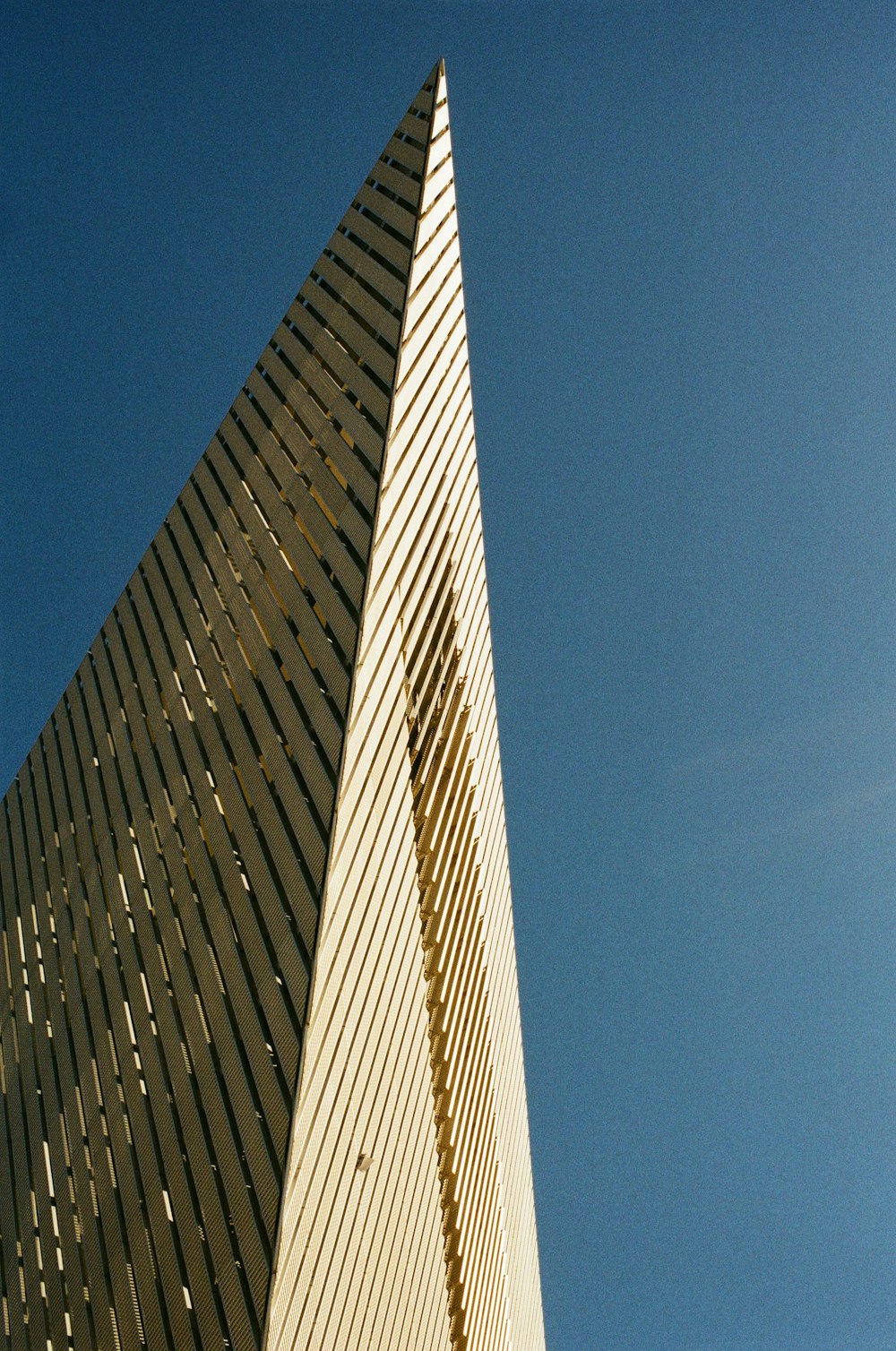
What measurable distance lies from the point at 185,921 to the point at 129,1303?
481 centimetres

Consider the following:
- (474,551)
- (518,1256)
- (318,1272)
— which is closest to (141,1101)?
(318,1272)

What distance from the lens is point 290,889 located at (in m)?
13.0

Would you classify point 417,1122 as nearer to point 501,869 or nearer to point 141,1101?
point 141,1101

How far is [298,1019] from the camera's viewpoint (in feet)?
39.3

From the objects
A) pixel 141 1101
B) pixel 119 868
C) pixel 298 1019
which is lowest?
pixel 141 1101

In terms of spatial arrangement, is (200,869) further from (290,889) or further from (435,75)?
(435,75)

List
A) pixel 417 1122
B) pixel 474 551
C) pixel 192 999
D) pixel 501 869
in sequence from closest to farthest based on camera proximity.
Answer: pixel 192 999
pixel 417 1122
pixel 474 551
pixel 501 869

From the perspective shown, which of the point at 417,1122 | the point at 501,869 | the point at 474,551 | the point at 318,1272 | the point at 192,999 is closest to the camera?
the point at 318,1272

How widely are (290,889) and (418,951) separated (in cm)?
467

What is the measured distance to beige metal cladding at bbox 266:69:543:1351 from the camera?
1258 cm

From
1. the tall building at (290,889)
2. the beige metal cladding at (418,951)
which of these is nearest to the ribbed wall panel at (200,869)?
the tall building at (290,889)

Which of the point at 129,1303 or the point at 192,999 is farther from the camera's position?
the point at 192,999

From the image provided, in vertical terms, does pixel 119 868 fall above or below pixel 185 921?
above

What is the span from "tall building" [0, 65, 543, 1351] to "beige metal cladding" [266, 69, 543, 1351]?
88 millimetres
